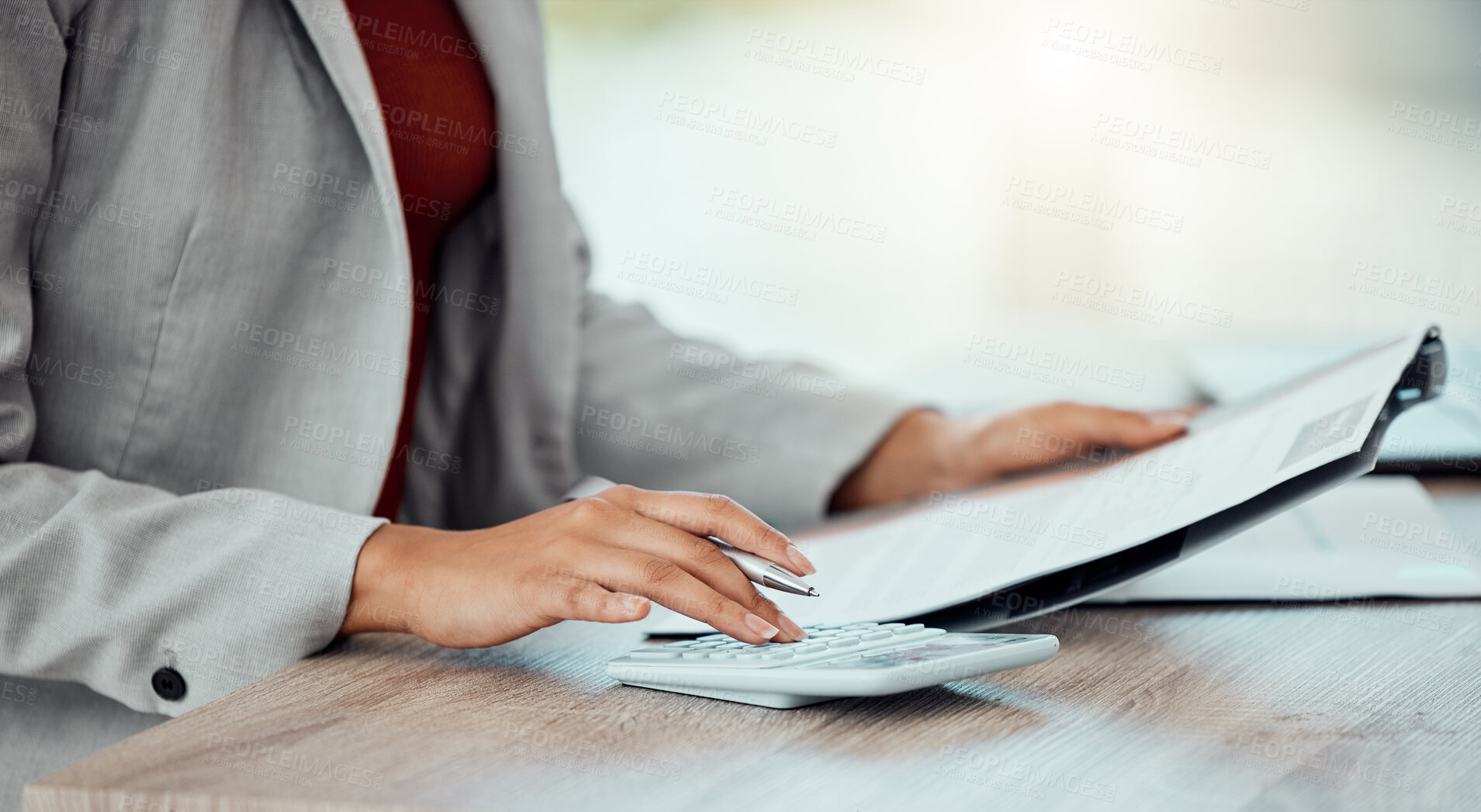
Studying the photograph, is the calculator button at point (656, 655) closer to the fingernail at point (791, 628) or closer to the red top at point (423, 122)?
the fingernail at point (791, 628)

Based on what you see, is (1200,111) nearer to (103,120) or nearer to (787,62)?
(787,62)

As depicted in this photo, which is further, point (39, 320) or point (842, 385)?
point (842, 385)

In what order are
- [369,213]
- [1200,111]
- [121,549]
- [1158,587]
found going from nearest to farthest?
1. [121,549]
2. [1158,587]
3. [369,213]
4. [1200,111]

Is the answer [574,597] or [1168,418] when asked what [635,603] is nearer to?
[574,597]

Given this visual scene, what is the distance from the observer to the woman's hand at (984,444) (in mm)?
761

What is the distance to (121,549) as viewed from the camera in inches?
20.7

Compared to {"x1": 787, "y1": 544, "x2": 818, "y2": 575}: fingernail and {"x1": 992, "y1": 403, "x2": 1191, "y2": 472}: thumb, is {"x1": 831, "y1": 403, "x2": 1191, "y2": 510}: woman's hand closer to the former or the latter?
{"x1": 992, "y1": 403, "x2": 1191, "y2": 472}: thumb

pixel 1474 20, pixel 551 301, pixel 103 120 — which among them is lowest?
pixel 551 301

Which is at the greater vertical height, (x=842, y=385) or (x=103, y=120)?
(x=103, y=120)

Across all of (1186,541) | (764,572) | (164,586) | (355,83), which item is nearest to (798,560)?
(764,572)

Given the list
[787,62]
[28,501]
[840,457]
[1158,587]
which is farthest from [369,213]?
[787,62]

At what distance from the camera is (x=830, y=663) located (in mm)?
428

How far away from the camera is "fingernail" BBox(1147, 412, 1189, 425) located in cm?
74

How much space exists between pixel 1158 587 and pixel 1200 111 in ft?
10.2
